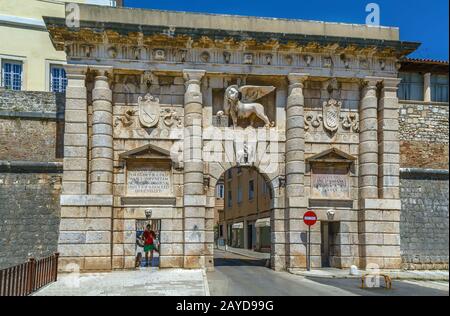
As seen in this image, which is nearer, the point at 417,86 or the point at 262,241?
the point at 417,86

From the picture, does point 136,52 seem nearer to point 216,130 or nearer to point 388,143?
point 216,130

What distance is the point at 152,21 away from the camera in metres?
20.0

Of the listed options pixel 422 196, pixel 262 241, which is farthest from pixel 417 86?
pixel 262 241

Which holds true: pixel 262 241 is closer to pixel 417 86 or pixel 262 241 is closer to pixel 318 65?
pixel 417 86

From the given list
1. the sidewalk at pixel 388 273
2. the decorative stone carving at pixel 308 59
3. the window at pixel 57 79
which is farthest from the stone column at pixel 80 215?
the window at pixel 57 79

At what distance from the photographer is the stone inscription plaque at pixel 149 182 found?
1959 centimetres

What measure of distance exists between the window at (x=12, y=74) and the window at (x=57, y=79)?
58.7 inches

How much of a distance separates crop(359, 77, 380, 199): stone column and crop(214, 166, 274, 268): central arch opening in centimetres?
945

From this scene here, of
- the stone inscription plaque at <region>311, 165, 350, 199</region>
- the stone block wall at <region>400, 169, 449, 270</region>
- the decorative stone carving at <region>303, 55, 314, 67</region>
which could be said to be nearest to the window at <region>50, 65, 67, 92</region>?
the decorative stone carving at <region>303, 55, 314, 67</region>

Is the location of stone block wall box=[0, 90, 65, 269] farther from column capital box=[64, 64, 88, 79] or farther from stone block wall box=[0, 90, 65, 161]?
column capital box=[64, 64, 88, 79]

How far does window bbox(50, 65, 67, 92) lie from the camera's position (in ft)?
92.8

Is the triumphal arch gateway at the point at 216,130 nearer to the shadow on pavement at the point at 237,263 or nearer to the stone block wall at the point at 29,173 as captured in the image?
the stone block wall at the point at 29,173

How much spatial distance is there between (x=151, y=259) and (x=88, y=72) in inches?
274

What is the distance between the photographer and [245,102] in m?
20.5
